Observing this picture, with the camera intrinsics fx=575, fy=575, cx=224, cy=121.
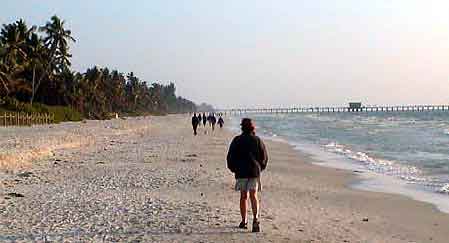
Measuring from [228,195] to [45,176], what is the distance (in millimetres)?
5734

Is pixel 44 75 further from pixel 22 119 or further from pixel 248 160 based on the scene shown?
pixel 248 160

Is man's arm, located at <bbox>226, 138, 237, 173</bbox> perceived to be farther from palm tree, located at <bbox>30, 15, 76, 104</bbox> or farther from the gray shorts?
palm tree, located at <bbox>30, 15, 76, 104</bbox>

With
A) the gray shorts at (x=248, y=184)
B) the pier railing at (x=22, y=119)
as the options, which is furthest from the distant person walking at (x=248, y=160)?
the pier railing at (x=22, y=119)

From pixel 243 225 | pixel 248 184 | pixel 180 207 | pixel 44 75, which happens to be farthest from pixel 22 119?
pixel 248 184

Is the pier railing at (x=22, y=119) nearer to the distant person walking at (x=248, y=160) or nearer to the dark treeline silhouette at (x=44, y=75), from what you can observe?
the dark treeline silhouette at (x=44, y=75)

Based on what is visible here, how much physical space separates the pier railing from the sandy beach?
33222 millimetres

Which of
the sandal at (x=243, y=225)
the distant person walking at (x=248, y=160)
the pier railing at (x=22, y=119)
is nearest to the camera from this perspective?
the distant person walking at (x=248, y=160)

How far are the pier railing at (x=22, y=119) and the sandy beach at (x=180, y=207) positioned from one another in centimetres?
3322

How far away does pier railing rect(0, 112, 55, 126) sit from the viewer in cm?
5135

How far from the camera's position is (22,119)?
54344mm

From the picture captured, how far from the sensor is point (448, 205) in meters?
13.6

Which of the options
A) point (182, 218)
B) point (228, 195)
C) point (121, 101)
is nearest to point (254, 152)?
point (182, 218)

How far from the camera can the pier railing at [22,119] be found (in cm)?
5135

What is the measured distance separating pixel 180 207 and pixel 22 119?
4693 centimetres
